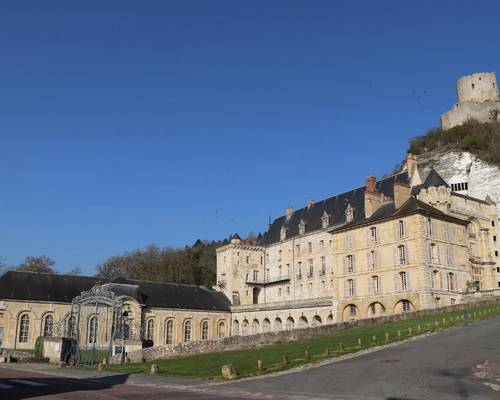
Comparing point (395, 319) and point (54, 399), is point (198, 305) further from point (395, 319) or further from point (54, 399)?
point (54, 399)

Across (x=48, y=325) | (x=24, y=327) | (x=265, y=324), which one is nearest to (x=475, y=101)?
(x=265, y=324)

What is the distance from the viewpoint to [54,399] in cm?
1286

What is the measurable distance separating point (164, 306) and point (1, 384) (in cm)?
3779

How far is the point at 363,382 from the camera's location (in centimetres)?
1434

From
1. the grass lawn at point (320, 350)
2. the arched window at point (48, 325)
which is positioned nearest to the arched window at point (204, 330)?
the arched window at point (48, 325)

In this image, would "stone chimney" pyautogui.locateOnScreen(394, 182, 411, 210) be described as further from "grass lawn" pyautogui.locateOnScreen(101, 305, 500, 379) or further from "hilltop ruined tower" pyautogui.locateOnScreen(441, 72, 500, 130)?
"hilltop ruined tower" pyautogui.locateOnScreen(441, 72, 500, 130)

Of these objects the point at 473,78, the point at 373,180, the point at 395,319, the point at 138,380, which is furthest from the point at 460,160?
the point at 138,380

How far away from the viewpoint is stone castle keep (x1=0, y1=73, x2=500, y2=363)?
38.9 meters

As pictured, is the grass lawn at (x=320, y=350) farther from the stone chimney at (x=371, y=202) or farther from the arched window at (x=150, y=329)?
the arched window at (x=150, y=329)

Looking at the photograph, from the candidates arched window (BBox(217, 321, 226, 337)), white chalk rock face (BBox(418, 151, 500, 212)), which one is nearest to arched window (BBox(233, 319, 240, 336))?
arched window (BBox(217, 321, 226, 337))

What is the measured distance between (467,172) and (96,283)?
45.2 m

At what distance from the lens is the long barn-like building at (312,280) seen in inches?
1549

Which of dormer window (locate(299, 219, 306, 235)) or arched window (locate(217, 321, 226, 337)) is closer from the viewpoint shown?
arched window (locate(217, 321, 226, 337))

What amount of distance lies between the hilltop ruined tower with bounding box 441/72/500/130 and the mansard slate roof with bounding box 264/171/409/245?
31.7m
